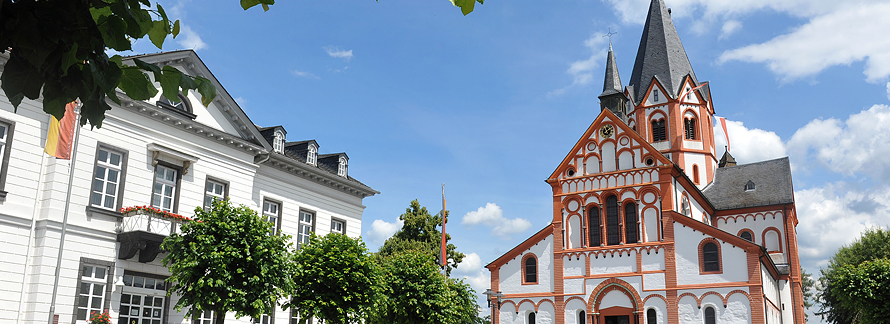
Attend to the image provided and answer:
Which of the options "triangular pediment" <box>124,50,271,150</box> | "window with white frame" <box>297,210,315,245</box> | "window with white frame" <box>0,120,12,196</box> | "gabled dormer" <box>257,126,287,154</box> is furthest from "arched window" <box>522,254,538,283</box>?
"window with white frame" <box>0,120,12,196</box>

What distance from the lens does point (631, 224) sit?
3766 centimetres

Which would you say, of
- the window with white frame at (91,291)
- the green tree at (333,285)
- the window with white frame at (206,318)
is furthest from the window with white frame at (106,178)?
the green tree at (333,285)

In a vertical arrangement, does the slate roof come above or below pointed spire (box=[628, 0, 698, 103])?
below

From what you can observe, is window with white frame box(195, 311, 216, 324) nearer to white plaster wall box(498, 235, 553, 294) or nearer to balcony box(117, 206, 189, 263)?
balcony box(117, 206, 189, 263)

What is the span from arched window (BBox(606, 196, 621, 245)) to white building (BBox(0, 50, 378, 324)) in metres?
18.6

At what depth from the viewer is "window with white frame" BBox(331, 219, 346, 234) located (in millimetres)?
32312

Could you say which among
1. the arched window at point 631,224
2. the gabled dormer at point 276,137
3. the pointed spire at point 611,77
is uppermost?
the pointed spire at point 611,77

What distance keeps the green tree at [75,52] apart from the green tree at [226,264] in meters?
16.4

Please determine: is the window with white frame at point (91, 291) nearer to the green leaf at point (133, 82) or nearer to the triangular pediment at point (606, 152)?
the green leaf at point (133, 82)

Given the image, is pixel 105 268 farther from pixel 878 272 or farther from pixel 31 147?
pixel 878 272

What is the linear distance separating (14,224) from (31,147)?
2.43 m

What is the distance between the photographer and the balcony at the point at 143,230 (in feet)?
71.1

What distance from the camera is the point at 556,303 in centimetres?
3806

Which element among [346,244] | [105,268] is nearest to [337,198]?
[346,244]
